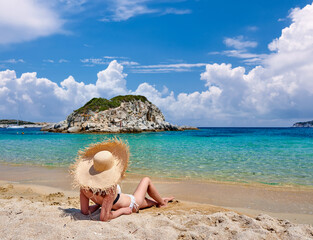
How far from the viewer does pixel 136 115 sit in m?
64.1

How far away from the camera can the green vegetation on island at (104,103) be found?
2375 inches

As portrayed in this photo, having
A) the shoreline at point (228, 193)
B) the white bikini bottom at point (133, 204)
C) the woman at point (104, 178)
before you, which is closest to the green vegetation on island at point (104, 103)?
the shoreline at point (228, 193)

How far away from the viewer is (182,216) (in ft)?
15.0

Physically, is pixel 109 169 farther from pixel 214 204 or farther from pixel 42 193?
pixel 42 193

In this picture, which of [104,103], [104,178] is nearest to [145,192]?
[104,178]

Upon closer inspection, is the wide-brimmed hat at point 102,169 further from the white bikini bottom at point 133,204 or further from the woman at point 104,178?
the white bikini bottom at point 133,204

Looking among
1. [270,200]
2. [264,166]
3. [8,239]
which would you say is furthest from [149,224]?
[264,166]

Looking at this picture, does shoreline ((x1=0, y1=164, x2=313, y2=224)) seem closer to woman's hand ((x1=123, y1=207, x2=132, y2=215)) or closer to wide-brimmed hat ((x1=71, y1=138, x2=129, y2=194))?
woman's hand ((x1=123, y1=207, x2=132, y2=215))

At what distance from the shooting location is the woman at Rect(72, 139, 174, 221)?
395 cm

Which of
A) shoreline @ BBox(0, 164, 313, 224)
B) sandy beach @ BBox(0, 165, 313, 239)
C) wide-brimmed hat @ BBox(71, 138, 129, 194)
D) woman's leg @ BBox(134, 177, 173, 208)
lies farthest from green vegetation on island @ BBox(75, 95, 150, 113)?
wide-brimmed hat @ BBox(71, 138, 129, 194)

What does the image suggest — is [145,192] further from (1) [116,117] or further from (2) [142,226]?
(1) [116,117]

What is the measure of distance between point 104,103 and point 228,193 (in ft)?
194

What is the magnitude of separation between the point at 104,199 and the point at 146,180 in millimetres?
1280

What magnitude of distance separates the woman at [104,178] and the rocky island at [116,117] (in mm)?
49344
